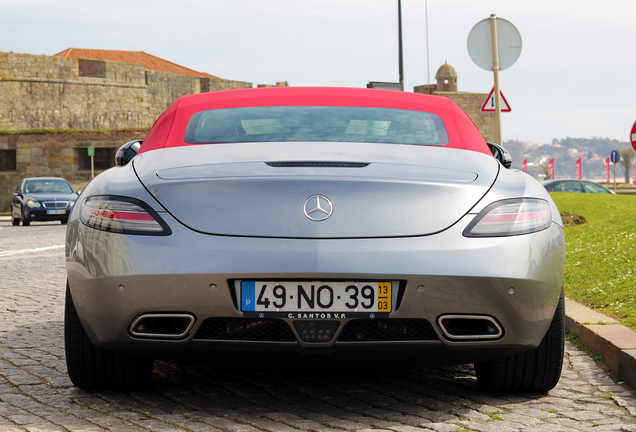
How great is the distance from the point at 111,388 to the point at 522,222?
6.19 feet

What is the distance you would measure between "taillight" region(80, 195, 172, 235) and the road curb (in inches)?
90.6

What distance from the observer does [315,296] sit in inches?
115

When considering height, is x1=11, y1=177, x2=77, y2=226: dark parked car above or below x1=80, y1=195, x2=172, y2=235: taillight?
below

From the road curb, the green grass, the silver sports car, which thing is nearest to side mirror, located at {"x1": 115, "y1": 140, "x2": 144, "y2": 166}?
the silver sports car

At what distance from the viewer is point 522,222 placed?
10.1 ft

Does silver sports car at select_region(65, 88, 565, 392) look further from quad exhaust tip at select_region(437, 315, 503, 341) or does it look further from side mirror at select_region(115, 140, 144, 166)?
side mirror at select_region(115, 140, 144, 166)

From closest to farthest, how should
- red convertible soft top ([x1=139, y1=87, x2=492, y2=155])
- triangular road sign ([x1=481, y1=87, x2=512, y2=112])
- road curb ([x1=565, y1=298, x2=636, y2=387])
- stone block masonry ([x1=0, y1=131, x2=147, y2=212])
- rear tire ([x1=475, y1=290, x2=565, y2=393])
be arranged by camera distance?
rear tire ([x1=475, y1=290, x2=565, y2=393]), red convertible soft top ([x1=139, y1=87, x2=492, y2=155]), road curb ([x1=565, y1=298, x2=636, y2=387]), triangular road sign ([x1=481, y1=87, x2=512, y2=112]), stone block masonry ([x1=0, y1=131, x2=147, y2=212])

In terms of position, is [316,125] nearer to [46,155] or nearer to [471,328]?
[471,328]

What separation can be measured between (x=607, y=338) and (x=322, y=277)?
214 centimetres

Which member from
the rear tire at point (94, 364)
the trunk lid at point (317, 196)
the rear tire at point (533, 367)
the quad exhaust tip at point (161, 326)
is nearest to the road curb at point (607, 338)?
the rear tire at point (533, 367)

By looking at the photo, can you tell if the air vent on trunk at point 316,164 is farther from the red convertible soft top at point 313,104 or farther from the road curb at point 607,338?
the road curb at point 607,338

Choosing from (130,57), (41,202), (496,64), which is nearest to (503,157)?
(496,64)

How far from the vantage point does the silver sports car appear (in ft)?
9.52

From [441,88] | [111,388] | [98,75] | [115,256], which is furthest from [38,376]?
[441,88]
